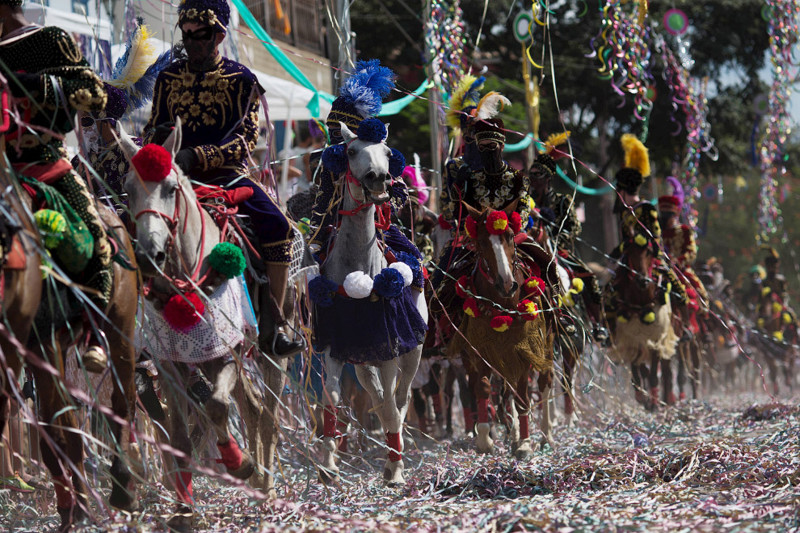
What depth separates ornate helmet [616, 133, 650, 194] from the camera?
12.0m

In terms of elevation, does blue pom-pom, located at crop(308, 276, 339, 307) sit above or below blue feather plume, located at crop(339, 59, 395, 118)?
below

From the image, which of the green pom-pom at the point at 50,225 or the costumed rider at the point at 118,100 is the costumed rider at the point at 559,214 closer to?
the costumed rider at the point at 118,100

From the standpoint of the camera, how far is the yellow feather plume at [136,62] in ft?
25.1

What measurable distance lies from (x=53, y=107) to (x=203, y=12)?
158cm

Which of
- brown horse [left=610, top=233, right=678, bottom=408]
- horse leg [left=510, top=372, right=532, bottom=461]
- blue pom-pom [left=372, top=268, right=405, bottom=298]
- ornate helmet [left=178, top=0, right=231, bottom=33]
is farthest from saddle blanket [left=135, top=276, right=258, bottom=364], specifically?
brown horse [left=610, top=233, right=678, bottom=408]

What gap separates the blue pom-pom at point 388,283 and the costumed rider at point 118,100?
1.85 m

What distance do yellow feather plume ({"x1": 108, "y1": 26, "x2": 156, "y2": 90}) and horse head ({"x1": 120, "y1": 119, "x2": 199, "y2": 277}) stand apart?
196 cm

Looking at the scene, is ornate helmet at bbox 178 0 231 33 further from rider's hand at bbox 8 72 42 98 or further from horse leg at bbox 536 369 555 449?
horse leg at bbox 536 369 555 449

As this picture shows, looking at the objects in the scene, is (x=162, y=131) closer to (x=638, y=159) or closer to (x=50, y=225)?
(x=50, y=225)

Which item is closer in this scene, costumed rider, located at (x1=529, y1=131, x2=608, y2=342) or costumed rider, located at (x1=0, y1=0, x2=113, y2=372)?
costumed rider, located at (x1=0, y1=0, x2=113, y2=372)

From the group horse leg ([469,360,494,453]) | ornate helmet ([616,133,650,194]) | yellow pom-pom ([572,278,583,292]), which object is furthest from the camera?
ornate helmet ([616,133,650,194])

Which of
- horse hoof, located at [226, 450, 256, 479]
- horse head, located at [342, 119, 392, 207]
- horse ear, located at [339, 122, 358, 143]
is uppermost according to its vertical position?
horse ear, located at [339, 122, 358, 143]

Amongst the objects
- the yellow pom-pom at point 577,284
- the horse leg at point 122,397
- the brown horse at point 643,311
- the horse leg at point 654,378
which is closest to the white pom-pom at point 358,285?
the horse leg at point 122,397

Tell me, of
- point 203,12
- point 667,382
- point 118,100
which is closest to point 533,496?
point 203,12
